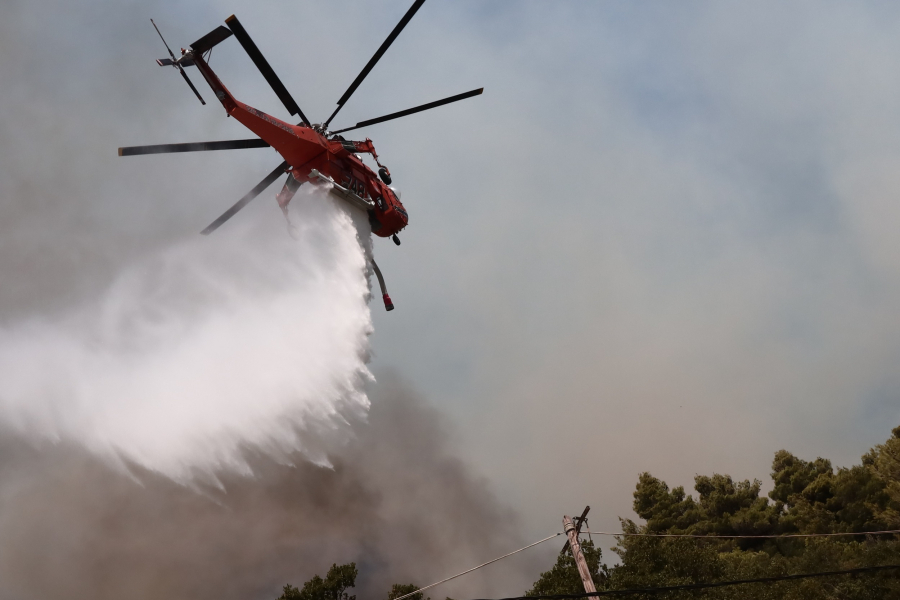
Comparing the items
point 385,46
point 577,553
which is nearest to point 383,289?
point 385,46

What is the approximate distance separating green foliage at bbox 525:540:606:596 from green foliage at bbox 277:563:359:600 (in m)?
8.34

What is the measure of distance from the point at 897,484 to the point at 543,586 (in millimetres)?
14042

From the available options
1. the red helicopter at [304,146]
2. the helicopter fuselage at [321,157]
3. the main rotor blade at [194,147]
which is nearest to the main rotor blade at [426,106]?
the red helicopter at [304,146]

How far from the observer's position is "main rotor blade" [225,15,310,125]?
17375mm

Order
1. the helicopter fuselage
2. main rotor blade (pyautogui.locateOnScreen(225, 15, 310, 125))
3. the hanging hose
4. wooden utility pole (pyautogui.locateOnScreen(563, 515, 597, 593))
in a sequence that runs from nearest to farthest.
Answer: wooden utility pole (pyautogui.locateOnScreen(563, 515, 597, 593))
main rotor blade (pyautogui.locateOnScreen(225, 15, 310, 125))
the helicopter fuselage
the hanging hose

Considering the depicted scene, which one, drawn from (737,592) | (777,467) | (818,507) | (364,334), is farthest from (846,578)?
(364,334)

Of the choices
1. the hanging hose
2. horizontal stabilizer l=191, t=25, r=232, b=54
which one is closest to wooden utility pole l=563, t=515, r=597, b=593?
the hanging hose

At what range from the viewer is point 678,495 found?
4088 centimetres

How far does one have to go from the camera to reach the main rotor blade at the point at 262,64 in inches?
684

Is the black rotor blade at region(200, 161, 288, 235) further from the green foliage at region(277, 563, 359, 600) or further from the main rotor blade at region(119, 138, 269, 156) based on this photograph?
the green foliage at region(277, 563, 359, 600)

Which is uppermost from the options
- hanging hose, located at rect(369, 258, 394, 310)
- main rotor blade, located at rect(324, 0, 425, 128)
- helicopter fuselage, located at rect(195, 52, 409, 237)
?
helicopter fuselage, located at rect(195, 52, 409, 237)

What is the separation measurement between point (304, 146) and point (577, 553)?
14175mm

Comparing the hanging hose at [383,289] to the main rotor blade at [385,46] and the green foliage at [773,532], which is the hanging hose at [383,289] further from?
the green foliage at [773,532]

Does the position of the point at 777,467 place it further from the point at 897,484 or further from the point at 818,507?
the point at 897,484
